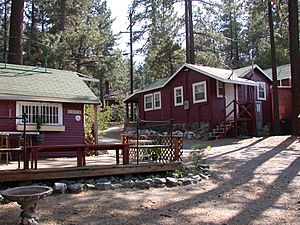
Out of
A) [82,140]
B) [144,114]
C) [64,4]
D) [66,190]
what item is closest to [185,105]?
[144,114]

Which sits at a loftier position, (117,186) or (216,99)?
(216,99)

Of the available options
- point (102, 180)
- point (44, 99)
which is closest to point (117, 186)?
point (102, 180)

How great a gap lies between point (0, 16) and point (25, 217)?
29274mm

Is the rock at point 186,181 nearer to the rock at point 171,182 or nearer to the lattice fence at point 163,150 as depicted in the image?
the rock at point 171,182

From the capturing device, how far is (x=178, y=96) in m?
23.0

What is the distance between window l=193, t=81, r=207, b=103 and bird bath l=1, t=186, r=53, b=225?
16.3 meters

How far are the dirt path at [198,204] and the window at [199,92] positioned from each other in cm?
1114

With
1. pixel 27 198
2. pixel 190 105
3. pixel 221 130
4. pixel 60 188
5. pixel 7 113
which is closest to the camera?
pixel 27 198

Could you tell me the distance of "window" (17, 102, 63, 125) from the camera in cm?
1160

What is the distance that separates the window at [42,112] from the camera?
11602 millimetres

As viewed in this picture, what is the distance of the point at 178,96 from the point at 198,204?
16673 millimetres

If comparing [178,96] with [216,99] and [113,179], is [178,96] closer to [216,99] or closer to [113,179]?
[216,99]

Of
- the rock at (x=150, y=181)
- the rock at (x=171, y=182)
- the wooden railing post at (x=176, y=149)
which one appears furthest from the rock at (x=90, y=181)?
the wooden railing post at (x=176, y=149)

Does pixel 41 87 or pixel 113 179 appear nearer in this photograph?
pixel 113 179
